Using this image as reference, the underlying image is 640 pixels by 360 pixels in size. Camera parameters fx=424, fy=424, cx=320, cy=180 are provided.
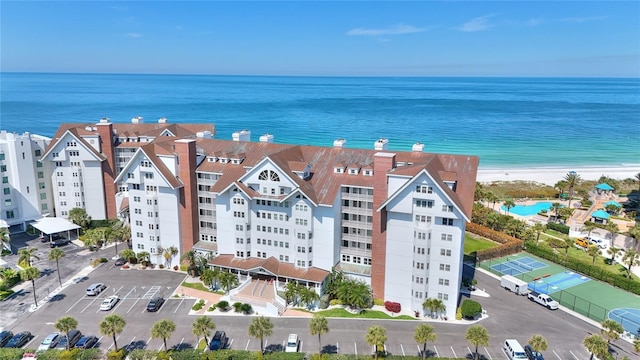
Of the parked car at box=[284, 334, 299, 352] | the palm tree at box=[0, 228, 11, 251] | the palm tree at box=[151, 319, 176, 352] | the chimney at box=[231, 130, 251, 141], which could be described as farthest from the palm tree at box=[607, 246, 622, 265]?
the palm tree at box=[0, 228, 11, 251]

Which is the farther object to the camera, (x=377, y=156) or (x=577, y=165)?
(x=577, y=165)

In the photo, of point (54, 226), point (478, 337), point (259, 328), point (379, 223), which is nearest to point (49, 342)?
point (259, 328)

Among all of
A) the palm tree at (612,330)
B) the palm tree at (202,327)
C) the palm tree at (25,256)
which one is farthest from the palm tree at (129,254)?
the palm tree at (612,330)

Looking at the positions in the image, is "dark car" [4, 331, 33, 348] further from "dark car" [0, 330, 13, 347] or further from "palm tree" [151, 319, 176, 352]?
"palm tree" [151, 319, 176, 352]

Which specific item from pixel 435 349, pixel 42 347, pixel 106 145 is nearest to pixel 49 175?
pixel 106 145

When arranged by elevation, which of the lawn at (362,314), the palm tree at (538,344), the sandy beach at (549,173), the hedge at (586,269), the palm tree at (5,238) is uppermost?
the sandy beach at (549,173)

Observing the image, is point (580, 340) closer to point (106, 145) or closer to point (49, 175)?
point (106, 145)

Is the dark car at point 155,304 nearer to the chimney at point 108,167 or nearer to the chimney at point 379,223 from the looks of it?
the chimney at point 379,223
